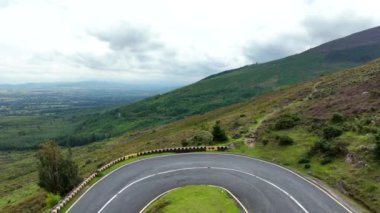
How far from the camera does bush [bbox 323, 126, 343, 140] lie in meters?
41.1

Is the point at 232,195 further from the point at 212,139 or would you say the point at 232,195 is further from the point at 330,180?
the point at 212,139

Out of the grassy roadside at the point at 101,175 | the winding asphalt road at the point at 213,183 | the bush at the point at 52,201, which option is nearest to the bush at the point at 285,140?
the winding asphalt road at the point at 213,183

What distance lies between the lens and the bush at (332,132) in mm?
41094

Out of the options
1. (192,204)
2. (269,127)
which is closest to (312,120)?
(269,127)

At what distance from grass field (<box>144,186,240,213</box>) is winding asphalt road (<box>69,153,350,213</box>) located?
126 centimetres

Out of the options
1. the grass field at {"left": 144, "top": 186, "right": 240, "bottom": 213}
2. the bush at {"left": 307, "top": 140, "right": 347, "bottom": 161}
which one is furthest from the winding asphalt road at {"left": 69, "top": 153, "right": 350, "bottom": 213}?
the bush at {"left": 307, "top": 140, "right": 347, "bottom": 161}

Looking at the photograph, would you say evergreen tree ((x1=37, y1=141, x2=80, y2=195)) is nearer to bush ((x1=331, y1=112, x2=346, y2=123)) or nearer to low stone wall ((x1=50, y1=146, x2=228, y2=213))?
low stone wall ((x1=50, y1=146, x2=228, y2=213))

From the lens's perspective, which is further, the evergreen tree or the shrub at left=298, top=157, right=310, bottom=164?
the shrub at left=298, top=157, right=310, bottom=164

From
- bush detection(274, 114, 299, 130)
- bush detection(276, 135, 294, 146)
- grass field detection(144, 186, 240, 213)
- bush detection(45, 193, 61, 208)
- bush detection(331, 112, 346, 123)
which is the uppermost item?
bush detection(331, 112, 346, 123)

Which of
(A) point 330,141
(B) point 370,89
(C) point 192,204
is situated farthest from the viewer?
(B) point 370,89

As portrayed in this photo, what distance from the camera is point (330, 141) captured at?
131 feet

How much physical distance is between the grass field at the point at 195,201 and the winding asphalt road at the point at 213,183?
4.13 feet

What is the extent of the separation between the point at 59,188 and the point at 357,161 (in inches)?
1102

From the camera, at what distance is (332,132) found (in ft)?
136
